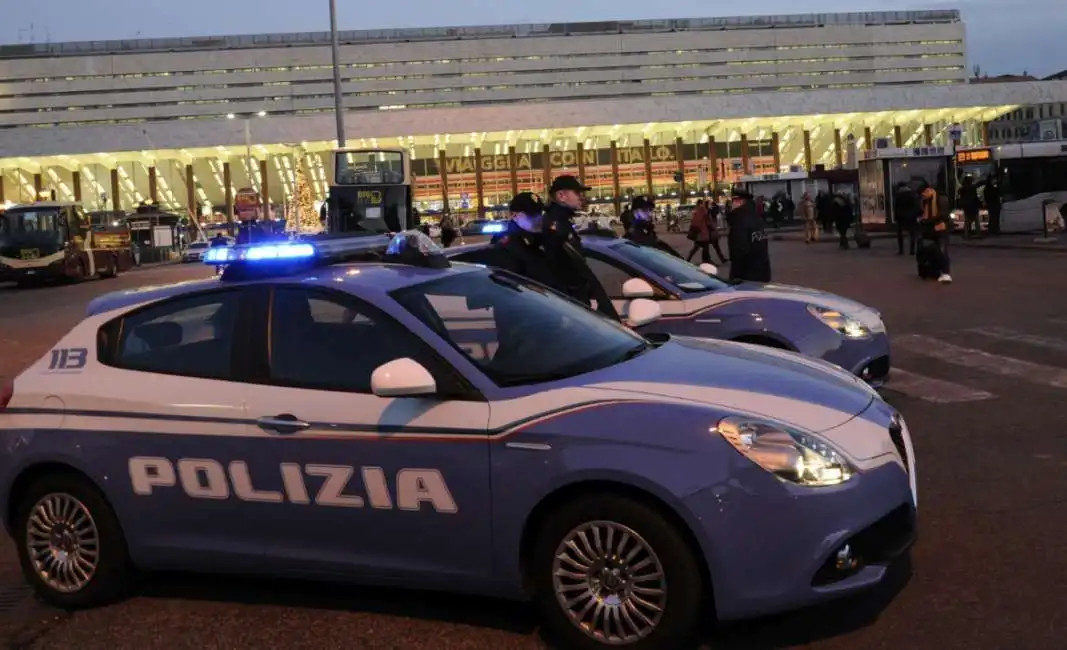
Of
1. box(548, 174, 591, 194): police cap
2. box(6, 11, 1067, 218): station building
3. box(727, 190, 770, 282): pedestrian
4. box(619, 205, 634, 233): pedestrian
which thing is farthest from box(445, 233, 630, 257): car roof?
box(6, 11, 1067, 218): station building

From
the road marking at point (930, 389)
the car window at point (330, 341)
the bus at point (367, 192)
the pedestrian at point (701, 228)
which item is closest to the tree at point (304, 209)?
the bus at point (367, 192)

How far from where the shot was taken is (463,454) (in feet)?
13.6

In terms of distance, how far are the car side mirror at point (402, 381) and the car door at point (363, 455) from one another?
74mm

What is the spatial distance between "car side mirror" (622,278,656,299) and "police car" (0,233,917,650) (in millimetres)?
2863

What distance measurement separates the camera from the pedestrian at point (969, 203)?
1149 inches

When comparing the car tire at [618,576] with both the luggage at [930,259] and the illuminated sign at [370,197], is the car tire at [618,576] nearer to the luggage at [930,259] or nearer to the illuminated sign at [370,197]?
the luggage at [930,259]

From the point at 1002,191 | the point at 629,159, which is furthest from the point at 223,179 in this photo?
the point at 1002,191

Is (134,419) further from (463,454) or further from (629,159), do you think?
(629,159)

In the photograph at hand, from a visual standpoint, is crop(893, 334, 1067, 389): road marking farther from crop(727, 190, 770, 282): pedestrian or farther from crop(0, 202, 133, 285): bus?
crop(0, 202, 133, 285): bus

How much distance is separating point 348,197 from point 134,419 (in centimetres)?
2997

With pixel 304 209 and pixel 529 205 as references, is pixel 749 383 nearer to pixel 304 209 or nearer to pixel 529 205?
pixel 529 205

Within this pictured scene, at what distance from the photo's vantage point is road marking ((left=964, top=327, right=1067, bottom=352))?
11.2m

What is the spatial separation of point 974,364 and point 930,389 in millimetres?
1425

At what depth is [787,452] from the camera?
12.8 feet
